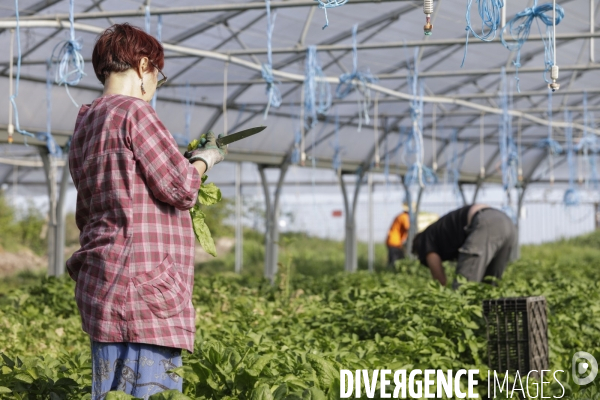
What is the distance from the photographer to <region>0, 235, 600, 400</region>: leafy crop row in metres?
2.87

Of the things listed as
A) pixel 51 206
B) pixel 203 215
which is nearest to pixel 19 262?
pixel 51 206

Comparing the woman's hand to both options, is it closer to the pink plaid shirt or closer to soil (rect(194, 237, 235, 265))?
the pink plaid shirt

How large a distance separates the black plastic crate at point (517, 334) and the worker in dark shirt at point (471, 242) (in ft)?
4.67

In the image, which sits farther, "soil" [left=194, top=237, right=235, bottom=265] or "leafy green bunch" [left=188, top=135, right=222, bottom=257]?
"soil" [left=194, top=237, right=235, bottom=265]

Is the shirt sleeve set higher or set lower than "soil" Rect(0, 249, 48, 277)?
higher

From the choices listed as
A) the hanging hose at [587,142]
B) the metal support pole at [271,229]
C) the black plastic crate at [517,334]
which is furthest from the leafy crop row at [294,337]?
the hanging hose at [587,142]

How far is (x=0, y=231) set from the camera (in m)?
20.0

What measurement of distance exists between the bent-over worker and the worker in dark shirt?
29.1ft

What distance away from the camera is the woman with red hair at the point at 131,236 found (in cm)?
241

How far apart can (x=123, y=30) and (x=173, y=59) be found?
348 inches

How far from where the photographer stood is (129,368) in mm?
2445

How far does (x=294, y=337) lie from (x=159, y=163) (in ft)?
7.17

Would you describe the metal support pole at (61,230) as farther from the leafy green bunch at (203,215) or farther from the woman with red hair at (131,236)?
the woman with red hair at (131,236)

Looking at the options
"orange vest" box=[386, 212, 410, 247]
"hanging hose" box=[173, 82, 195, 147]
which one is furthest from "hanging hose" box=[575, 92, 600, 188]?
"hanging hose" box=[173, 82, 195, 147]
